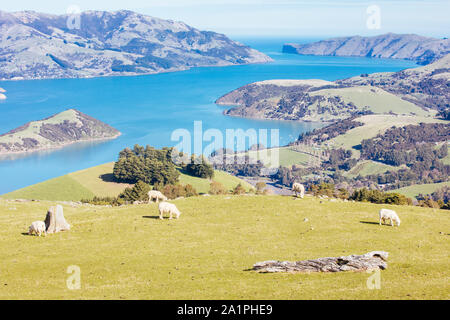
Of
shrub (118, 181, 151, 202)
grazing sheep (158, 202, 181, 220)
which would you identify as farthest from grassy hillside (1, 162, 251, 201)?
grazing sheep (158, 202, 181, 220)

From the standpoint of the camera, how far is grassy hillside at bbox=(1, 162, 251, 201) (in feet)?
408

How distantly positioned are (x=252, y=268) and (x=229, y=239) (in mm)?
7661

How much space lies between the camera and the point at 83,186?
5354 inches

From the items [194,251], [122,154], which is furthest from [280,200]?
[122,154]

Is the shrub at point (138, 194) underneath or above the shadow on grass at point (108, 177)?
above

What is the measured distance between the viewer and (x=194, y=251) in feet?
106

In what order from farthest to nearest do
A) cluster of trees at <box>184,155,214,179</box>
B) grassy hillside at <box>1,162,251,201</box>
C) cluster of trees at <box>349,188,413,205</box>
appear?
cluster of trees at <box>184,155,214,179</box>, grassy hillside at <box>1,162,251,201</box>, cluster of trees at <box>349,188,413,205</box>

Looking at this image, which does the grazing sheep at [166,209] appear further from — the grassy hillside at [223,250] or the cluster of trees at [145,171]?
the cluster of trees at [145,171]

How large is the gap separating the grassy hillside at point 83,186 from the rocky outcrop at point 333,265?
105077mm

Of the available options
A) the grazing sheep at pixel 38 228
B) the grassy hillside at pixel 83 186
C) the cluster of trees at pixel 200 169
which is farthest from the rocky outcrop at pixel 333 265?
the cluster of trees at pixel 200 169

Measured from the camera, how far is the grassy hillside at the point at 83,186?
124 meters

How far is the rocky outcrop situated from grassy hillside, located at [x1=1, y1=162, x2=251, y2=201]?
345 ft

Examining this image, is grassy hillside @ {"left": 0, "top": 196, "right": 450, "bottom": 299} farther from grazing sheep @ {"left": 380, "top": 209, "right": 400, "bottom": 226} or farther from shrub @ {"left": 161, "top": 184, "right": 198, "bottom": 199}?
shrub @ {"left": 161, "top": 184, "right": 198, "bottom": 199}
